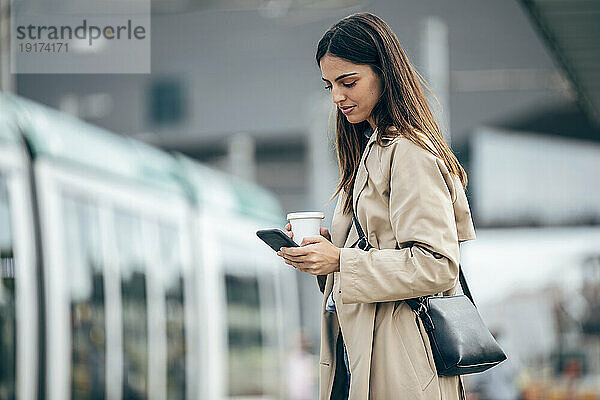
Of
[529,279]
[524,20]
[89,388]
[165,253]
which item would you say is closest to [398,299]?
[89,388]

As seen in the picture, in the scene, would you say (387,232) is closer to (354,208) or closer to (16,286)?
(354,208)

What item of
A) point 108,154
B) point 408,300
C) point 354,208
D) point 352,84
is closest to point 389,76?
A: point 352,84

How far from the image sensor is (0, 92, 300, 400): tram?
4887mm

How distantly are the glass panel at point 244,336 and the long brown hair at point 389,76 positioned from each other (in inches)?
236

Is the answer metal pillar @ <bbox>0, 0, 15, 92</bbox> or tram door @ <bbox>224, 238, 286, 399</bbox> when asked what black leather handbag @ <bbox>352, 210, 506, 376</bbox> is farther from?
tram door @ <bbox>224, 238, 286, 399</bbox>

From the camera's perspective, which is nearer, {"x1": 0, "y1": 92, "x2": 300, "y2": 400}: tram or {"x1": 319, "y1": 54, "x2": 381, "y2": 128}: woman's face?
{"x1": 319, "y1": 54, "x2": 381, "y2": 128}: woman's face

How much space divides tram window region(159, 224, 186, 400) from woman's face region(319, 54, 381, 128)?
4950 mm

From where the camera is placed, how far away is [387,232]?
1.53m

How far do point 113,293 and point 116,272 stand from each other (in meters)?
0.13

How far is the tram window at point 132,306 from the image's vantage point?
227 inches

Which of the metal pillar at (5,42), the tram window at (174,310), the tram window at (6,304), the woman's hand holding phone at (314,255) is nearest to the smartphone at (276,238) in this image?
the woman's hand holding phone at (314,255)

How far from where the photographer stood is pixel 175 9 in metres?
7.03

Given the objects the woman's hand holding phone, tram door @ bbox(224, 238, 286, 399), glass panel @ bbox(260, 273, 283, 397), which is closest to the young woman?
the woman's hand holding phone

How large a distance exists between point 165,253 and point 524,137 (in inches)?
314
